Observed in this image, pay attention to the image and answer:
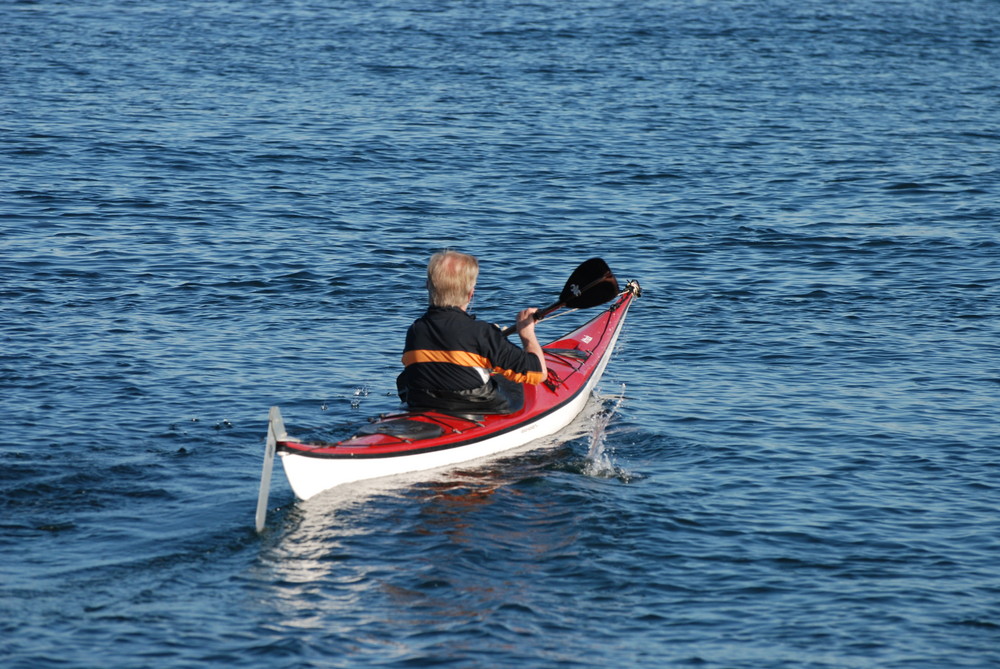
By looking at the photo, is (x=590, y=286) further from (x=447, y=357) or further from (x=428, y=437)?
(x=428, y=437)

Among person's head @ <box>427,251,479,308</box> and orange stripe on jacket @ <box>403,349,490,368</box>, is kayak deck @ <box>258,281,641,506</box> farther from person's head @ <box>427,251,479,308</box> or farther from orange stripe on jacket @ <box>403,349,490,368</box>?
person's head @ <box>427,251,479,308</box>

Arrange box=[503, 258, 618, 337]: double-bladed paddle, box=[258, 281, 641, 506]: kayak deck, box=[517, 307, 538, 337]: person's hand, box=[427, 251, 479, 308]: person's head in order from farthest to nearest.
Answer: box=[503, 258, 618, 337]: double-bladed paddle
box=[517, 307, 538, 337]: person's hand
box=[427, 251, 479, 308]: person's head
box=[258, 281, 641, 506]: kayak deck

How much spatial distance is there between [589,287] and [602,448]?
141cm

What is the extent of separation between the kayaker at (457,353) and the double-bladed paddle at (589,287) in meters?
1.23

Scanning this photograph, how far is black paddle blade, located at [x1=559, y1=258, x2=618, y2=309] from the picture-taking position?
9.91 meters

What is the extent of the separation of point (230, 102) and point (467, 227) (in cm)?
928

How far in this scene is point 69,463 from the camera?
327 inches

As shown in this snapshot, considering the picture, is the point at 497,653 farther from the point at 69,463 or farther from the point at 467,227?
the point at 467,227

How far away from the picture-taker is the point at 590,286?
995 cm

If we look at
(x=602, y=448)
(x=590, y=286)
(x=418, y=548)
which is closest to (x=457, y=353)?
(x=418, y=548)

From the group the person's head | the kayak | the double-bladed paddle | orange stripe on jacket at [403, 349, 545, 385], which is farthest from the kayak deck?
the person's head

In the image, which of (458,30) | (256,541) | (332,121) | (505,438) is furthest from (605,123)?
(256,541)

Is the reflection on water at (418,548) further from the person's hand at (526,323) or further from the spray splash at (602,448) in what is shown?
the person's hand at (526,323)

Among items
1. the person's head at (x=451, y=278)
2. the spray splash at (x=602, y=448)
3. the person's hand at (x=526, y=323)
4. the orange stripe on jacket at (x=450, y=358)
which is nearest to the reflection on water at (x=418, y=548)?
the spray splash at (x=602, y=448)
